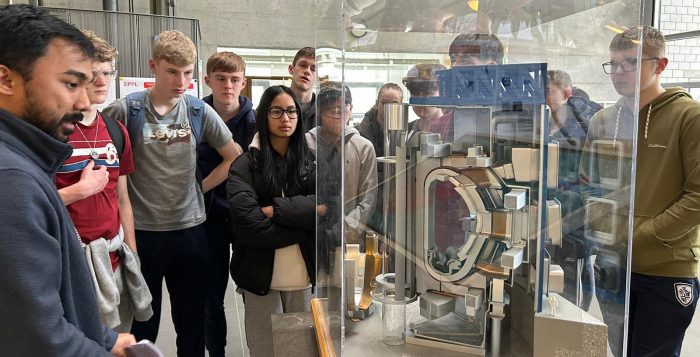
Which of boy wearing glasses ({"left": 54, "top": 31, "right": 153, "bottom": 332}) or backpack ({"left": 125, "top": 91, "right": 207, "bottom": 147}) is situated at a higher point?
backpack ({"left": 125, "top": 91, "right": 207, "bottom": 147})

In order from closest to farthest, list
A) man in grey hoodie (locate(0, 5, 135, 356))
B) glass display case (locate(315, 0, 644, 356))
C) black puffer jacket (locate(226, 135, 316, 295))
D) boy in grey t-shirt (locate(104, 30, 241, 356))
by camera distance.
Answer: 1. man in grey hoodie (locate(0, 5, 135, 356))
2. glass display case (locate(315, 0, 644, 356))
3. black puffer jacket (locate(226, 135, 316, 295))
4. boy in grey t-shirt (locate(104, 30, 241, 356))

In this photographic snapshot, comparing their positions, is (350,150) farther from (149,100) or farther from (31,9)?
(149,100)

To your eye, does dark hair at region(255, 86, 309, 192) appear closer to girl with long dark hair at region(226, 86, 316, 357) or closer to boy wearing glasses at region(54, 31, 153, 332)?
girl with long dark hair at region(226, 86, 316, 357)

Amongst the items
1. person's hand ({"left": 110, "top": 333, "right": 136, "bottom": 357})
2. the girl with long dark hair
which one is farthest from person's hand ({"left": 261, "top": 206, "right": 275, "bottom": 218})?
person's hand ({"left": 110, "top": 333, "right": 136, "bottom": 357})

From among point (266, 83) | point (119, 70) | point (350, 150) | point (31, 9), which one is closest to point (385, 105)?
point (350, 150)

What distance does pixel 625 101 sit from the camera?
91 cm

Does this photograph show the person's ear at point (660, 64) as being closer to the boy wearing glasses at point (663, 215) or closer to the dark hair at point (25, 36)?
the boy wearing glasses at point (663, 215)

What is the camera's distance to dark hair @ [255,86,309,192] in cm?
206

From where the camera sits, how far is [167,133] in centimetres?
210

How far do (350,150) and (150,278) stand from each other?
1348mm

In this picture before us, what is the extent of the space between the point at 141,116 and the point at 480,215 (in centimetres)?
151

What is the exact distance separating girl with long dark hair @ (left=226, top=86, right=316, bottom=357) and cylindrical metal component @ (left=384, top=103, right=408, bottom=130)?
94 centimetres

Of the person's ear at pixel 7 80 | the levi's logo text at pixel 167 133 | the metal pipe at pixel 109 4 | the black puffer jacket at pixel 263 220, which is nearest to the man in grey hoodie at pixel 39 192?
the person's ear at pixel 7 80

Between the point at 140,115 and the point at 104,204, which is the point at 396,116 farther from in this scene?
the point at 140,115
